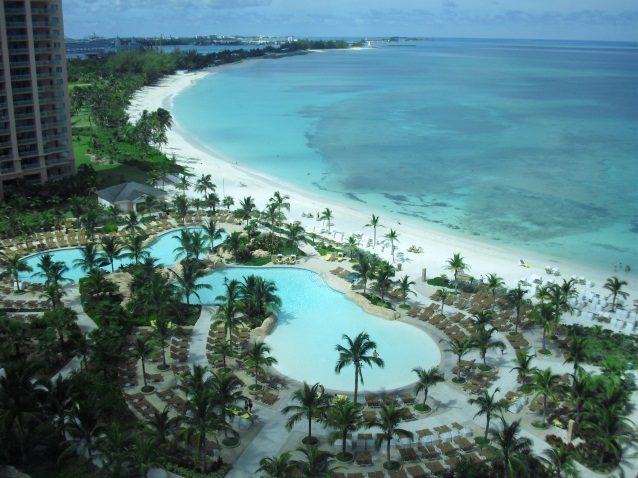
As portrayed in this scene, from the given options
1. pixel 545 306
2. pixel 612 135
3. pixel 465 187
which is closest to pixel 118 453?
pixel 545 306

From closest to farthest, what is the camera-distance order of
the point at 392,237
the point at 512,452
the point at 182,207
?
1. the point at 512,452
2. the point at 392,237
3. the point at 182,207

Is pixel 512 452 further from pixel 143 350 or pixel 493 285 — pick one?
pixel 493 285

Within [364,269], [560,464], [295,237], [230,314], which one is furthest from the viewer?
[295,237]

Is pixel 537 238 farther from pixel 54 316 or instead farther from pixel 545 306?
pixel 54 316

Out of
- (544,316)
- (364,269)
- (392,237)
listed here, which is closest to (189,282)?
(364,269)

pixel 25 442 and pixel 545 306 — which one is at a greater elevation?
pixel 545 306

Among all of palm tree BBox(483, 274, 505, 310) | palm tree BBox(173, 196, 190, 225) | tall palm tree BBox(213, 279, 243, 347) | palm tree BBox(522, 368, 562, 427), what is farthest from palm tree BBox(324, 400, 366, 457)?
palm tree BBox(173, 196, 190, 225)
